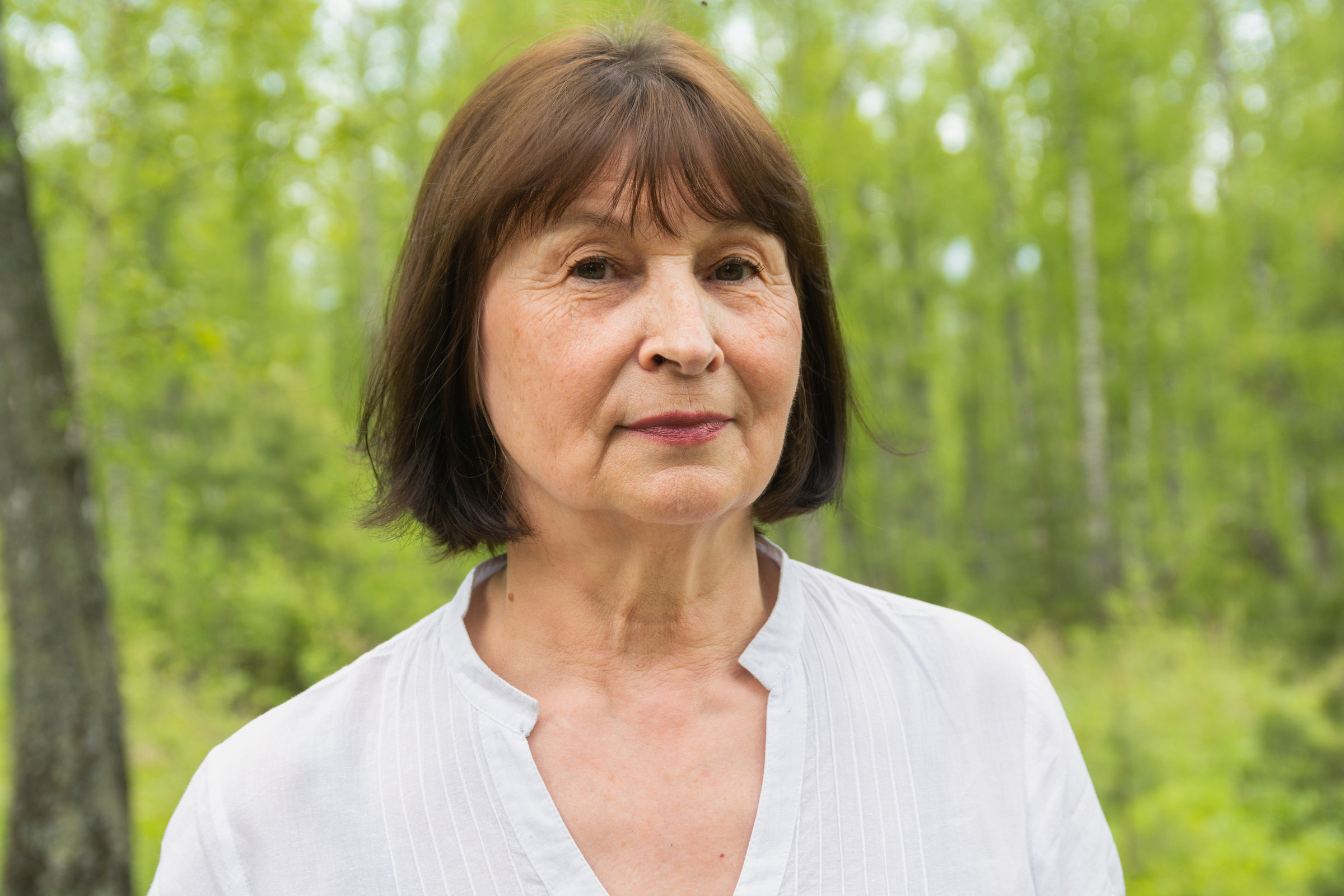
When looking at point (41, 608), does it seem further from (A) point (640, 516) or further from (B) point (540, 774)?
(A) point (640, 516)

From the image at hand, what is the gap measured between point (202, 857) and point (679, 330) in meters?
0.99

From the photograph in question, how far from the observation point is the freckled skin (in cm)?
134

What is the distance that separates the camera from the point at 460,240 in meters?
1.48

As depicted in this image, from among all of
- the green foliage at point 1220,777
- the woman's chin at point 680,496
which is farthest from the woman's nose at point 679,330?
the green foliage at point 1220,777

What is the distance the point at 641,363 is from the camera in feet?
4.37

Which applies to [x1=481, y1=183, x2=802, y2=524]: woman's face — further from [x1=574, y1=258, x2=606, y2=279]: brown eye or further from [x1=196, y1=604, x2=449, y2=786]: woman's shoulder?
[x1=196, y1=604, x2=449, y2=786]: woman's shoulder

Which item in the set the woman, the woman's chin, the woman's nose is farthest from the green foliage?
the woman's nose

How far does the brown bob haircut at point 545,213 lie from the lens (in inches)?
53.9

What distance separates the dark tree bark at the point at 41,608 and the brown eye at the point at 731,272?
4352mm

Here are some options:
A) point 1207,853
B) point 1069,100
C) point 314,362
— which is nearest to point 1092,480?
point 1069,100

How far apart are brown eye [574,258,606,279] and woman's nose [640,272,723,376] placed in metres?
0.07

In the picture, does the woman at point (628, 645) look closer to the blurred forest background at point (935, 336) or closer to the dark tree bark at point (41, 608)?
the blurred forest background at point (935, 336)

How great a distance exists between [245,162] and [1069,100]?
40.9 feet

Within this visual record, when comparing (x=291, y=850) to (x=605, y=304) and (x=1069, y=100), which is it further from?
(x=1069, y=100)
